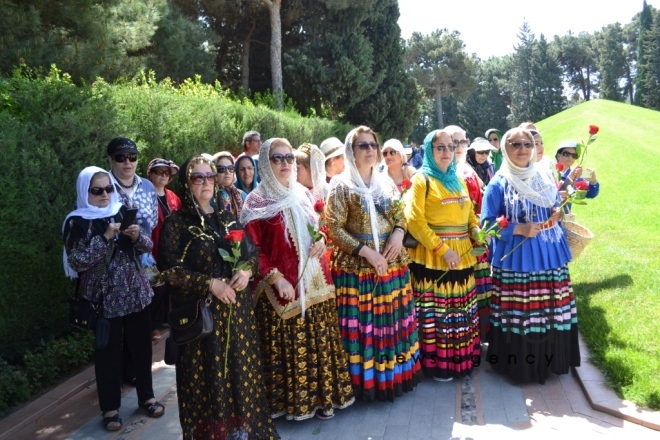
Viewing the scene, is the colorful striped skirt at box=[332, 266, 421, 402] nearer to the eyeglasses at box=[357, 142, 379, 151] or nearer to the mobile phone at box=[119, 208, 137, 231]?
the eyeglasses at box=[357, 142, 379, 151]

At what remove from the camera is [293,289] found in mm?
3904

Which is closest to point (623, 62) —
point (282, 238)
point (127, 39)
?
point (127, 39)

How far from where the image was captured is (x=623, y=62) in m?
69.0

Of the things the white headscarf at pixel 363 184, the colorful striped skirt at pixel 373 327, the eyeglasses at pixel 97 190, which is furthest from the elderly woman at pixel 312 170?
the eyeglasses at pixel 97 190

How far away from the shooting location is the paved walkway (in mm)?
3916

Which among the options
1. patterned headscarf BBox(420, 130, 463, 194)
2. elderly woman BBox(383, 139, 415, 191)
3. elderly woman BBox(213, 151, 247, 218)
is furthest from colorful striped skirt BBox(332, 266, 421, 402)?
elderly woman BBox(213, 151, 247, 218)

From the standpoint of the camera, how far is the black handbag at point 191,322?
3.31m

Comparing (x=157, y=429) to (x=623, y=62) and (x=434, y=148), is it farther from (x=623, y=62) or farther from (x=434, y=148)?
(x=623, y=62)

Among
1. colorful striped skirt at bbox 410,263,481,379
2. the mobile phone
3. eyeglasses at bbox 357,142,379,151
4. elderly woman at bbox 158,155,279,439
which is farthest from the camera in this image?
colorful striped skirt at bbox 410,263,481,379

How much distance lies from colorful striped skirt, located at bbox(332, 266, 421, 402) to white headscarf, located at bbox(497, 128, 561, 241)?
1.12 m

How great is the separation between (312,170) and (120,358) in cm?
211

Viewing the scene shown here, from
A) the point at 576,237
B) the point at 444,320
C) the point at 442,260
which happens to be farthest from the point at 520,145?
the point at 444,320

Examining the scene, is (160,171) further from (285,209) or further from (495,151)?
(495,151)

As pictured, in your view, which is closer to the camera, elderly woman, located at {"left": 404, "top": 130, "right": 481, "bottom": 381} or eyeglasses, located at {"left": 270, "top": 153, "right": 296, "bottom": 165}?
eyeglasses, located at {"left": 270, "top": 153, "right": 296, "bottom": 165}
